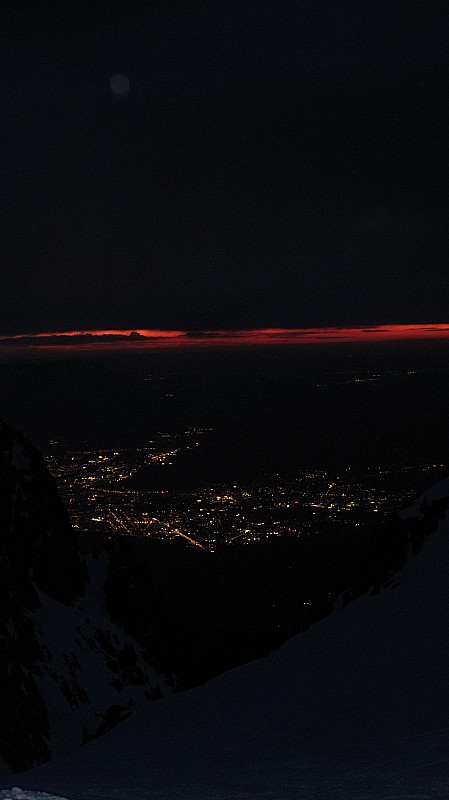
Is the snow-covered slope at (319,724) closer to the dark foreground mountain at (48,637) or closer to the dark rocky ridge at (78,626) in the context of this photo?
the dark rocky ridge at (78,626)

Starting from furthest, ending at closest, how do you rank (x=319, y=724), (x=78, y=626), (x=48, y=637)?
1. (x=78, y=626)
2. (x=48, y=637)
3. (x=319, y=724)

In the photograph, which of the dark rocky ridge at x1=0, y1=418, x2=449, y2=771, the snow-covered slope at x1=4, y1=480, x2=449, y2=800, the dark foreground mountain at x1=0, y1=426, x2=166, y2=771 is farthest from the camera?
the dark foreground mountain at x1=0, y1=426, x2=166, y2=771

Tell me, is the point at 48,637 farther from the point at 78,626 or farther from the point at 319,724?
the point at 319,724

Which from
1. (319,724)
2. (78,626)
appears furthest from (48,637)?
(319,724)

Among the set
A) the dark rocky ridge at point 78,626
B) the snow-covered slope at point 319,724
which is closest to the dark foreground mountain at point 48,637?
the dark rocky ridge at point 78,626

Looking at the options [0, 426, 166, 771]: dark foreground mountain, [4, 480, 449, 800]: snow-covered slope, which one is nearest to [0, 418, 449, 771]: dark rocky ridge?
[0, 426, 166, 771]: dark foreground mountain

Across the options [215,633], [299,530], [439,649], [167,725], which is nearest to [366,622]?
[439,649]

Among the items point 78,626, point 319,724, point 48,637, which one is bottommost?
point 78,626

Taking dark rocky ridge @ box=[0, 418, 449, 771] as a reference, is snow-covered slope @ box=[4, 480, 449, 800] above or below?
above

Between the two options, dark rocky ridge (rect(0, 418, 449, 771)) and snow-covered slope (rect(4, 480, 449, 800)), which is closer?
snow-covered slope (rect(4, 480, 449, 800))

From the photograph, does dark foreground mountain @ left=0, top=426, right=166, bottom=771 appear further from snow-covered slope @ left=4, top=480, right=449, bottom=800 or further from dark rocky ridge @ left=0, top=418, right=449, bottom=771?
snow-covered slope @ left=4, top=480, right=449, bottom=800
